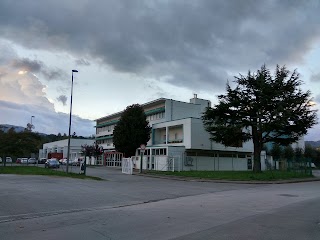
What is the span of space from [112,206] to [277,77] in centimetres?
2900

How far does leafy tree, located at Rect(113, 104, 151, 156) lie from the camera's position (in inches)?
1889

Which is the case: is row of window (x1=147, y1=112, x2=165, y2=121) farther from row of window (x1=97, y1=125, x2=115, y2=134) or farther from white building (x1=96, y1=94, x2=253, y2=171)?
row of window (x1=97, y1=125, x2=115, y2=134)

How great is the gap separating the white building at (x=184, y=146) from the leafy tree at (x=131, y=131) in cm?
165

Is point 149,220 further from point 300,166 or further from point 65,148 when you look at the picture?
point 65,148

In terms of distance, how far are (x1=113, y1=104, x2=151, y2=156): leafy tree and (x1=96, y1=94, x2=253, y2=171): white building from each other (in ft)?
5.41

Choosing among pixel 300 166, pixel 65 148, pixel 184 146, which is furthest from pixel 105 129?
pixel 300 166

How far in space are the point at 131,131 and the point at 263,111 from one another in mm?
18995

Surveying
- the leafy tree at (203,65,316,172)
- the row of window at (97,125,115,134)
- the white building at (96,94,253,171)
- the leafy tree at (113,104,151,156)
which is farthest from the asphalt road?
the row of window at (97,125,115,134)

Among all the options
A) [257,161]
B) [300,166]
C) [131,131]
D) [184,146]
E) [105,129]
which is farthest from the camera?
[105,129]

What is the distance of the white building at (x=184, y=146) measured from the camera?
44656 millimetres

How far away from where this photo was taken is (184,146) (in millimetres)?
45656

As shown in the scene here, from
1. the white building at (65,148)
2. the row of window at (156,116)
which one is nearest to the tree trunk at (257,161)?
the row of window at (156,116)

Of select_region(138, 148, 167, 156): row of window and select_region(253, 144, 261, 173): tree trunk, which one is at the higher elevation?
select_region(138, 148, 167, 156): row of window

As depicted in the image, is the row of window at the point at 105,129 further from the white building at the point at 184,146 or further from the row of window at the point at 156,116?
the white building at the point at 184,146
